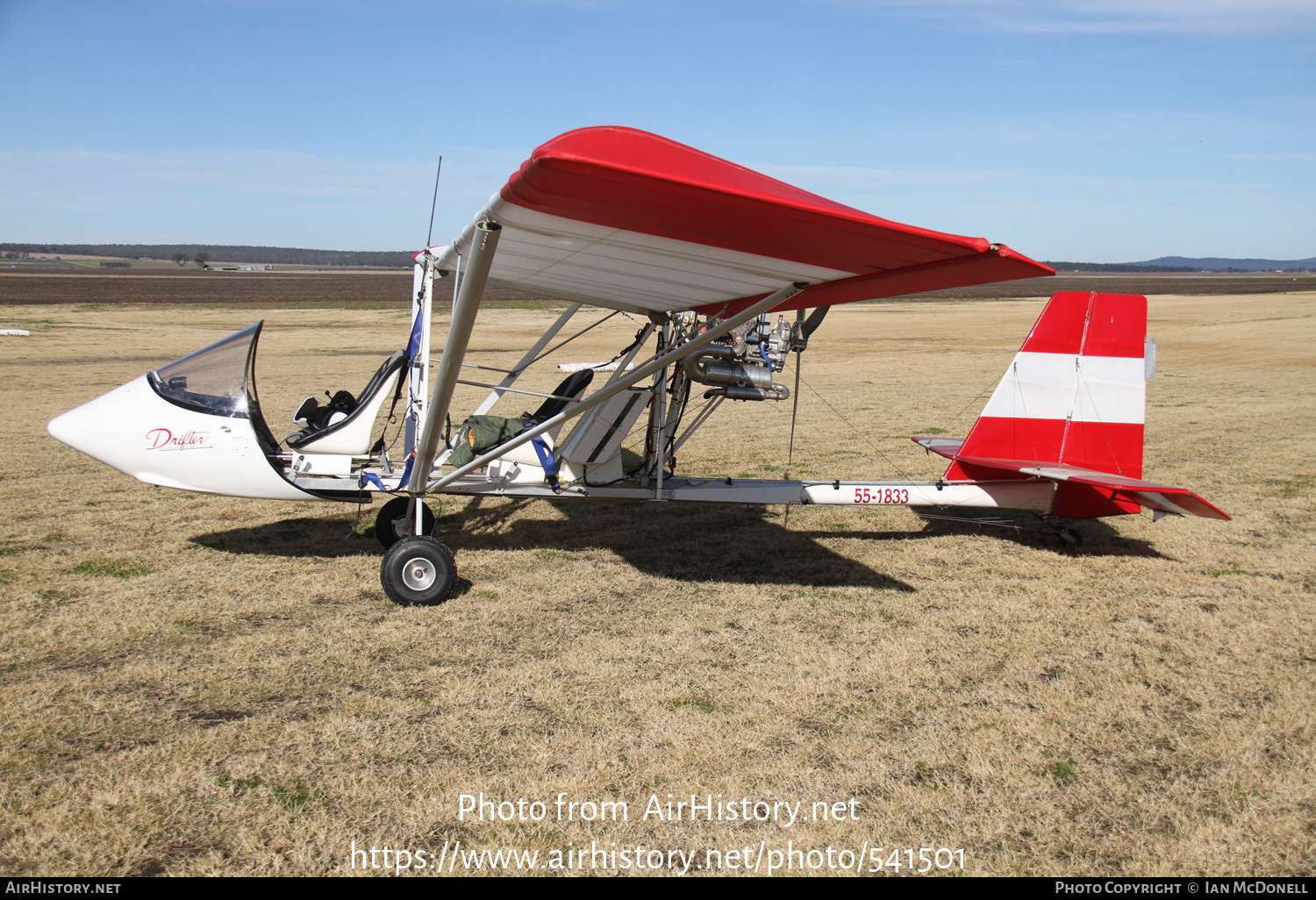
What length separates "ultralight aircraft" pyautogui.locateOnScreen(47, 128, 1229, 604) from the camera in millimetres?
3904

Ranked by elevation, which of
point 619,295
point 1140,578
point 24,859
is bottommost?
point 24,859

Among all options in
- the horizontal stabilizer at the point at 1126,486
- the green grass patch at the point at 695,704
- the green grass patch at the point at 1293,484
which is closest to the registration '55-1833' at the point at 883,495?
the horizontal stabilizer at the point at 1126,486

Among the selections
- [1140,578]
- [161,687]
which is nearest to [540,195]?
[161,687]

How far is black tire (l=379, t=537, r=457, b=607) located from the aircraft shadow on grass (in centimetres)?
125

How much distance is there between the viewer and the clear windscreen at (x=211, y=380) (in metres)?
6.02

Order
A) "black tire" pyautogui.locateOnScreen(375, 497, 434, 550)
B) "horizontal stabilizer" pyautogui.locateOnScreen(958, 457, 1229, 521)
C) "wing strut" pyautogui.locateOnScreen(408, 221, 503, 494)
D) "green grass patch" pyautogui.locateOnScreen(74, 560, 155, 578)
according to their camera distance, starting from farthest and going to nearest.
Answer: "black tire" pyautogui.locateOnScreen(375, 497, 434, 550), "green grass patch" pyautogui.locateOnScreen(74, 560, 155, 578), "horizontal stabilizer" pyautogui.locateOnScreen(958, 457, 1229, 521), "wing strut" pyautogui.locateOnScreen(408, 221, 503, 494)

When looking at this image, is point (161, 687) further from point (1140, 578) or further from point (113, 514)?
point (1140, 578)

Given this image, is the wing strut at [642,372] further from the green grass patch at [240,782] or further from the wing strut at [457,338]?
the green grass patch at [240,782]

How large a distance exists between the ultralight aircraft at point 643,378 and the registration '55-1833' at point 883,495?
17 mm

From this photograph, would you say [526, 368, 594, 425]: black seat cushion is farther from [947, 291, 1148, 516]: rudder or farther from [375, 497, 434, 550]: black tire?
[947, 291, 1148, 516]: rudder

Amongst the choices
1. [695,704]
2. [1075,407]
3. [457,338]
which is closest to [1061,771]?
[695,704]

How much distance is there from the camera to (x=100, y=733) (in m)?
3.96

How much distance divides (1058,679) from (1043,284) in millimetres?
89953

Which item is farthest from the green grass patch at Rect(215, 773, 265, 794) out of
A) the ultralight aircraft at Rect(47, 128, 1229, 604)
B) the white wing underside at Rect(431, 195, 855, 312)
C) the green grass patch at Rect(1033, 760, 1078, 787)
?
the green grass patch at Rect(1033, 760, 1078, 787)
